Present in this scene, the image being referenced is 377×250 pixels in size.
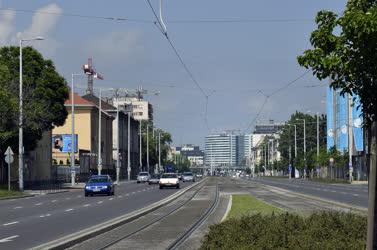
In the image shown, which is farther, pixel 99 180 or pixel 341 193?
pixel 99 180

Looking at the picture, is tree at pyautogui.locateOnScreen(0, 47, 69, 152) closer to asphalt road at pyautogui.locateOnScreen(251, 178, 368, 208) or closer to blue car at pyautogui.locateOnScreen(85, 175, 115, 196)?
blue car at pyautogui.locateOnScreen(85, 175, 115, 196)

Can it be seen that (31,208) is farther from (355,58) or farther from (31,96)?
(355,58)

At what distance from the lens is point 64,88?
72.3 m

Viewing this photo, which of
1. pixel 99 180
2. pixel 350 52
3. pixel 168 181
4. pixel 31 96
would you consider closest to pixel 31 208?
pixel 99 180

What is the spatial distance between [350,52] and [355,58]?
0.12 meters

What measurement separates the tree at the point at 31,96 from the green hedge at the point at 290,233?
43.5 m

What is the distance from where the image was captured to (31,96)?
6450 centimetres

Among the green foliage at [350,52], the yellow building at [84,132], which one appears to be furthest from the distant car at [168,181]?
the green foliage at [350,52]

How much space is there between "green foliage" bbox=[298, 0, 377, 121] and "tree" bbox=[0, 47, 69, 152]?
162ft

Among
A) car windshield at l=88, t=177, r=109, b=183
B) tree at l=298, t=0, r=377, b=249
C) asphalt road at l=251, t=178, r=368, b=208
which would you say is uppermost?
tree at l=298, t=0, r=377, b=249

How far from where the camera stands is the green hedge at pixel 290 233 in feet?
38.1

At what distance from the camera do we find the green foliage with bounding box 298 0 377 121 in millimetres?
7156

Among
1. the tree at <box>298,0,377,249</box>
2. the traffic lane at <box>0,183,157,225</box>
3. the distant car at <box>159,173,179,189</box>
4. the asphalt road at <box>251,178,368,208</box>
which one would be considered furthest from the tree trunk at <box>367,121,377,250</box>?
the distant car at <box>159,173,179,189</box>

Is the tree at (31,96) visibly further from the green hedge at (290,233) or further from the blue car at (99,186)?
the green hedge at (290,233)
